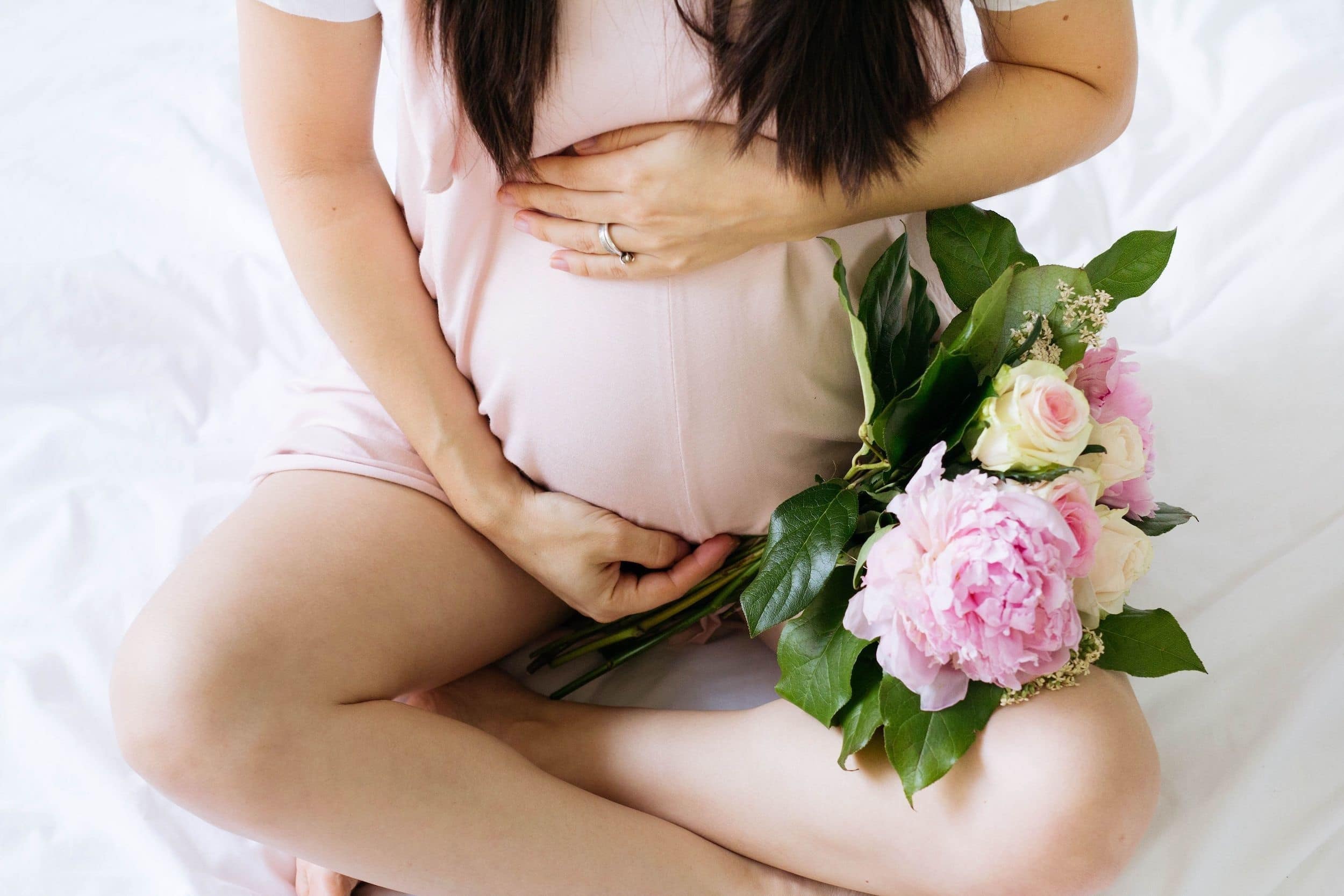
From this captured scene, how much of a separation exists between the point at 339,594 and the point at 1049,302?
0.56 meters

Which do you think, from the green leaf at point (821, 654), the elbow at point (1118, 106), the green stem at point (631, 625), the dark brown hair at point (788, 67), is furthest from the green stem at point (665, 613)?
the elbow at point (1118, 106)

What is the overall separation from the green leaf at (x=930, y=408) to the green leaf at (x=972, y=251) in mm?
93

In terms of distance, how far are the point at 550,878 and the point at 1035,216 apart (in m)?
1.03

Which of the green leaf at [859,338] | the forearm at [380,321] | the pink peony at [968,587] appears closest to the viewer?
the pink peony at [968,587]

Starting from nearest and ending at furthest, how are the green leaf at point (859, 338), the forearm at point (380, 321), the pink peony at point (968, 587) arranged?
the pink peony at point (968, 587) < the green leaf at point (859, 338) < the forearm at point (380, 321)

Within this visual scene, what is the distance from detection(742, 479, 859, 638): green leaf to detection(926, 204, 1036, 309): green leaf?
→ 0.20m

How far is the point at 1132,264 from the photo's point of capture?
0.81 m

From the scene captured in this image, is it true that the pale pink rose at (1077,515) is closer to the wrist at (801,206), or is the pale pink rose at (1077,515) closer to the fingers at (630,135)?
the wrist at (801,206)

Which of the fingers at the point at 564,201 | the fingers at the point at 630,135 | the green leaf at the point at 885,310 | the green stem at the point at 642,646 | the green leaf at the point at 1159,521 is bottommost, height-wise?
the green stem at the point at 642,646

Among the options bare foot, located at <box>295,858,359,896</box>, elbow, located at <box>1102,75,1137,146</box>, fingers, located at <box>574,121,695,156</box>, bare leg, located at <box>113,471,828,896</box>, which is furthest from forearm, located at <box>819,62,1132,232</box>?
bare foot, located at <box>295,858,359,896</box>

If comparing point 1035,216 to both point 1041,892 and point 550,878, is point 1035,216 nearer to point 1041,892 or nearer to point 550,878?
point 1041,892

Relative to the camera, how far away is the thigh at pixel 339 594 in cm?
77

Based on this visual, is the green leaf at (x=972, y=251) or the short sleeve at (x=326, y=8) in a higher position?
the short sleeve at (x=326, y=8)

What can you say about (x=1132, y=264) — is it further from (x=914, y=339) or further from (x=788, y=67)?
(x=788, y=67)
